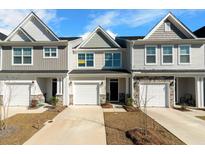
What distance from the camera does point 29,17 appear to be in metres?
21.5

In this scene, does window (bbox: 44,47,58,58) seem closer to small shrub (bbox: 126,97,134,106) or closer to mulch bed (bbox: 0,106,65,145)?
mulch bed (bbox: 0,106,65,145)

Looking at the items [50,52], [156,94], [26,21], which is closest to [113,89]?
[156,94]

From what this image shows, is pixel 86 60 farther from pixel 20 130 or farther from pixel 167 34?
pixel 20 130

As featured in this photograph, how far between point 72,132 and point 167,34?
45.9 ft

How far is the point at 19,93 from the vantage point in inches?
805

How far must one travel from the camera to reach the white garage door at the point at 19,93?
2039 cm

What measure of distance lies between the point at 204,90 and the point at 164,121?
9.97 metres

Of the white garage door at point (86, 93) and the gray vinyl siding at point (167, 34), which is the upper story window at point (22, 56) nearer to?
the white garage door at point (86, 93)

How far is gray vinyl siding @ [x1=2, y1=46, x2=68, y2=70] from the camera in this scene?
20609 millimetres

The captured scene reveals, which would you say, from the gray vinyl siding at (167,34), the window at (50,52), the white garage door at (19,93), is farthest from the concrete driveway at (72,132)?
the gray vinyl siding at (167,34)

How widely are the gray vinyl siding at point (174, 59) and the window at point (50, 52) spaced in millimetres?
7157

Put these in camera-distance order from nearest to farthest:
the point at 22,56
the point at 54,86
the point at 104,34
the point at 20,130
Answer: the point at 20,130 → the point at 22,56 → the point at 54,86 → the point at 104,34

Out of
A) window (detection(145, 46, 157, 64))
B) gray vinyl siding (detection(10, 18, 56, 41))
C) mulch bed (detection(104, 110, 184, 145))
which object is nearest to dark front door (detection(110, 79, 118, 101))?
window (detection(145, 46, 157, 64))
